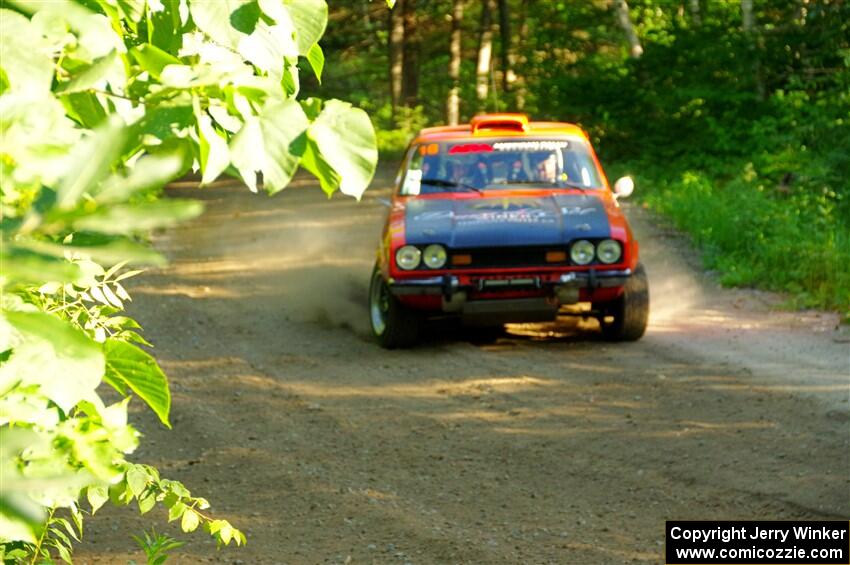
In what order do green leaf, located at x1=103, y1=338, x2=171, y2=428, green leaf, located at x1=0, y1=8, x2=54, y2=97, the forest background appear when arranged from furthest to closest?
the forest background < green leaf, located at x1=103, y1=338, x2=171, y2=428 < green leaf, located at x1=0, y1=8, x2=54, y2=97

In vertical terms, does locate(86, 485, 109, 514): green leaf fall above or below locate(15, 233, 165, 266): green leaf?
below

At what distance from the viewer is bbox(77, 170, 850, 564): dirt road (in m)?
5.82

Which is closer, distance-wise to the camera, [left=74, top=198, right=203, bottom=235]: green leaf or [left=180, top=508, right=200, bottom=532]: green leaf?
[left=74, top=198, right=203, bottom=235]: green leaf

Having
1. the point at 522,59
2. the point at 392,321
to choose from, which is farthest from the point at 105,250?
the point at 522,59

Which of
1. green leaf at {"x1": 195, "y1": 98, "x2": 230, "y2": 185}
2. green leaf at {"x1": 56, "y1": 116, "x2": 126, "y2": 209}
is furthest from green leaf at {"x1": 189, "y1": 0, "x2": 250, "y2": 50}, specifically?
green leaf at {"x1": 56, "y1": 116, "x2": 126, "y2": 209}

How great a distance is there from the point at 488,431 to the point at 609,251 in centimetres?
255

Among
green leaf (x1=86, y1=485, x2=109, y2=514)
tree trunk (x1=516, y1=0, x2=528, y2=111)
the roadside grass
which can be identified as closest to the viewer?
green leaf (x1=86, y1=485, x2=109, y2=514)

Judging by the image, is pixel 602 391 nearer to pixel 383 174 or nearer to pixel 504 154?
pixel 504 154

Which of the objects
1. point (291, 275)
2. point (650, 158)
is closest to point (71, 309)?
point (291, 275)

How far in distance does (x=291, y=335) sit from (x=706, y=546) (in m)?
6.00

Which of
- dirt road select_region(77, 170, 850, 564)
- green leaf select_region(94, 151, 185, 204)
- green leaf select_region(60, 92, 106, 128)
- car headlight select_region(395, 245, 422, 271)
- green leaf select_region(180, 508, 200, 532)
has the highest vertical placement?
green leaf select_region(60, 92, 106, 128)

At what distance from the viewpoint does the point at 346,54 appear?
119 feet

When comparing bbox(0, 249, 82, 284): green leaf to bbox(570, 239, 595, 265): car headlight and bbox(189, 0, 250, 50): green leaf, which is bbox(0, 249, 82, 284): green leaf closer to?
bbox(189, 0, 250, 50): green leaf

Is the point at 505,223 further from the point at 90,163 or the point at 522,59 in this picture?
the point at 522,59
